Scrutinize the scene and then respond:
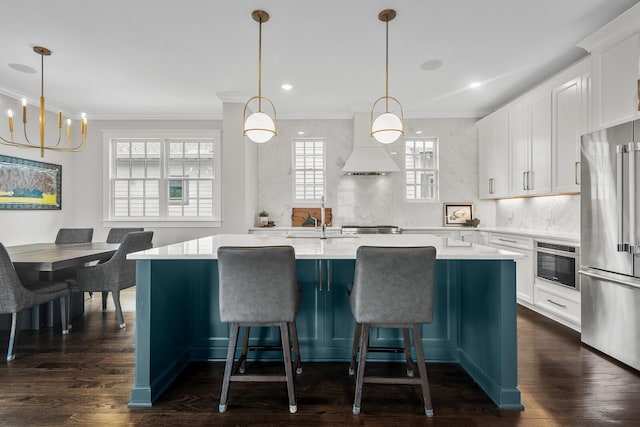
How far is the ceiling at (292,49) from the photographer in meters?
2.78

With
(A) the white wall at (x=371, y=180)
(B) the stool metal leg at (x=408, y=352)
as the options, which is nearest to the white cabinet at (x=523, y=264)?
(A) the white wall at (x=371, y=180)

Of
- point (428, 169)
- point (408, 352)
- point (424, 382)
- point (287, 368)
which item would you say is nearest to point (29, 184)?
point (287, 368)

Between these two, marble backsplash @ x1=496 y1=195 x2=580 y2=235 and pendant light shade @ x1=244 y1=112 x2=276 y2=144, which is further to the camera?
marble backsplash @ x1=496 y1=195 x2=580 y2=235

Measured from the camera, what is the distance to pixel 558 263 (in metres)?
3.46

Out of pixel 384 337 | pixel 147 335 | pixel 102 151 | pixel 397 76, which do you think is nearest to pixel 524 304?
pixel 384 337

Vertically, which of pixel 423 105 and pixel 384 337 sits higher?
pixel 423 105

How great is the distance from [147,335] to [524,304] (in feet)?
13.6

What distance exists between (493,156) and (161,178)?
5380 mm

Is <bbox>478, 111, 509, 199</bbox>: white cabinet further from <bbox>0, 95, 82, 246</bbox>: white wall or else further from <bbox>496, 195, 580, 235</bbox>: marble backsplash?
<bbox>0, 95, 82, 246</bbox>: white wall

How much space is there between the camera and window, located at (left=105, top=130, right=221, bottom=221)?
581 centimetres

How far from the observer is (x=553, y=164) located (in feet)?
12.4

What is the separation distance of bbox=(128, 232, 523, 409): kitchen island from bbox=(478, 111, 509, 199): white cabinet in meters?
3.01

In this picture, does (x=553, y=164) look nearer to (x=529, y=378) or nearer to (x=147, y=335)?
(x=529, y=378)

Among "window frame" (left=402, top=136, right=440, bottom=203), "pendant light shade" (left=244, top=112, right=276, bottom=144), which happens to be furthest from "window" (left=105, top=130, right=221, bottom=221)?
"pendant light shade" (left=244, top=112, right=276, bottom=144)
